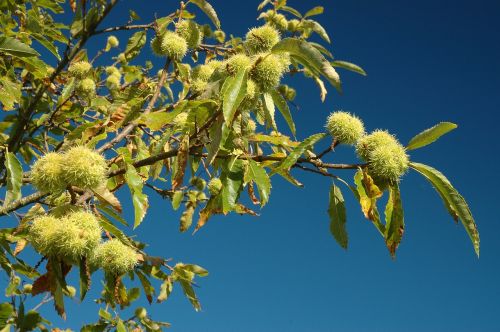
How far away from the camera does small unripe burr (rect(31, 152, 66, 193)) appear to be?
180 centimetres

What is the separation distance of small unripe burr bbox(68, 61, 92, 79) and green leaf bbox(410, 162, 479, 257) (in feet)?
8.53

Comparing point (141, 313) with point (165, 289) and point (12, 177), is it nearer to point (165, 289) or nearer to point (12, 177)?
point (165, 289)

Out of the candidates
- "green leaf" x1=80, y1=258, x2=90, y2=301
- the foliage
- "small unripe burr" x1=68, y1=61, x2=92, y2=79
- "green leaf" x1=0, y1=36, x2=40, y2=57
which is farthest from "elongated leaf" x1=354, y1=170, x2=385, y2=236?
"small unripe burr" x1=68, y1=61, x2=92, y2=79

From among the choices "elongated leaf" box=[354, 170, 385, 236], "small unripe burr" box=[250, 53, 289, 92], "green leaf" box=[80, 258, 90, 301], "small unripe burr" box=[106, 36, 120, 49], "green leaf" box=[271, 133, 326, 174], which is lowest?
"green leaf" box=[80, 258, 90, 301]

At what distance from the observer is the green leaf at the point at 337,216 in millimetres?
2055

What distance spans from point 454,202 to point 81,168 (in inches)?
51.2

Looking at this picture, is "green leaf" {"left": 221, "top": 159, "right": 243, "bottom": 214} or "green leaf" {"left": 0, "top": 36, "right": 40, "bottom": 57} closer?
"green leaf" {"left": 221, "top": 159, "right": 243, "bottom": 214}

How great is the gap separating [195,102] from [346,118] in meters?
0.60

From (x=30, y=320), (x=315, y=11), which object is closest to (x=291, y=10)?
(x=315, y=11)

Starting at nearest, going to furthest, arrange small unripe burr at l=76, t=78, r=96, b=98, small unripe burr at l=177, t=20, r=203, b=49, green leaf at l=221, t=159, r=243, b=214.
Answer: green leaf at l=221, t=159, r=243, b=214 → small unripe burr at l=177, t=20, r=203, b=49 → small unripe burr at l=76, t=78, r=96, b=98

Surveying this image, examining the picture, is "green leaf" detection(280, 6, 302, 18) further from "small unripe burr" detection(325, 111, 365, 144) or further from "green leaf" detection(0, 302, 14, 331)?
"green leaf" detection(0, 302, 14, 331)

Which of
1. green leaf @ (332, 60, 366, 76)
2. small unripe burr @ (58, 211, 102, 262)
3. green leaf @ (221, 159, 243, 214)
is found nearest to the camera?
small unripe burr @ (58, 211, 102, 262)

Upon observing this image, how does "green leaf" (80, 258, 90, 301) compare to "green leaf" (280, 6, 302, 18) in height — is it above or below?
below

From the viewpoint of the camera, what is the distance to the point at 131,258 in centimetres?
219
